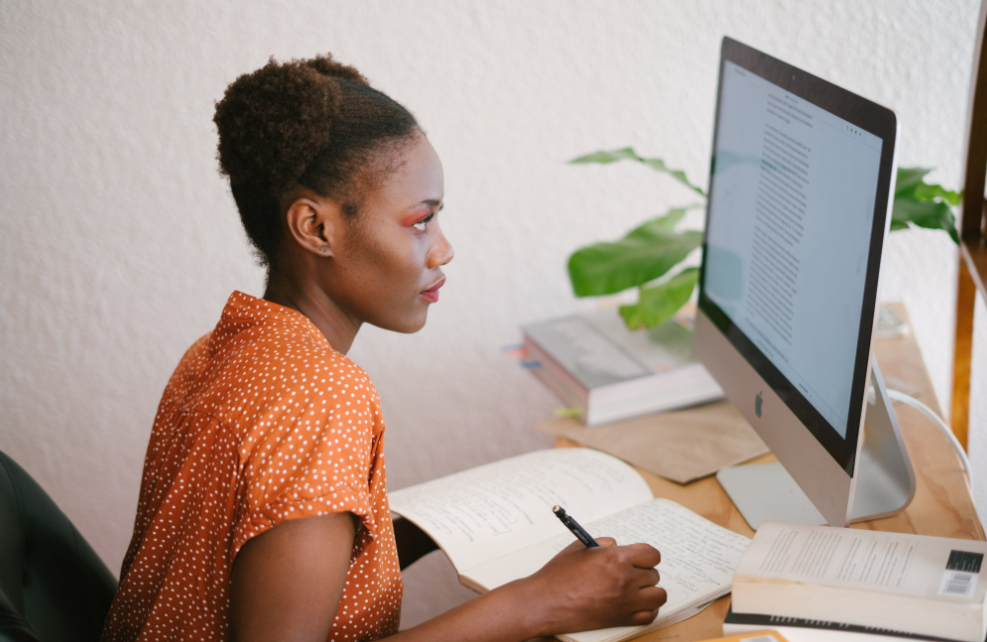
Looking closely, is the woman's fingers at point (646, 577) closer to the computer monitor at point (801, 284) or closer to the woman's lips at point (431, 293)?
the computer monitor at point (801, 284)

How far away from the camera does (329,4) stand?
138 centimetres

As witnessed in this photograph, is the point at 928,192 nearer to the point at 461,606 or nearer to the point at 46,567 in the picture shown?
the point at 461,606

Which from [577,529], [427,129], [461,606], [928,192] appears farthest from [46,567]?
[928,192]

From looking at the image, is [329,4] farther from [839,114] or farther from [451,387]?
[839,114]

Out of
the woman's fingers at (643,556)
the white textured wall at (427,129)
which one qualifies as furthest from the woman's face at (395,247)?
the white textured wall at (427,129)

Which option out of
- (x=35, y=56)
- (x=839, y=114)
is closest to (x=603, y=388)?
(x=839, y=114)

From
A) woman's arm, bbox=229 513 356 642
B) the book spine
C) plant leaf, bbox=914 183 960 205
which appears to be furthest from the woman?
plant leaf, bbox=914 183 960 205

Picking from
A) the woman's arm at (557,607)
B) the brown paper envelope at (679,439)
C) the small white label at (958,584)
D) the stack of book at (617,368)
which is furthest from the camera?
the stack of book at (617,368)

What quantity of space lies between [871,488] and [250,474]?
0.63 m

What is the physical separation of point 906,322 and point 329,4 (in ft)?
3.64

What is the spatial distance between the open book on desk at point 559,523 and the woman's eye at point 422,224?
0.30 m

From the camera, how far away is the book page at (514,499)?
81 centimetres

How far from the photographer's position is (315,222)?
74 cm

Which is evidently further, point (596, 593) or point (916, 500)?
point (916, 500)
